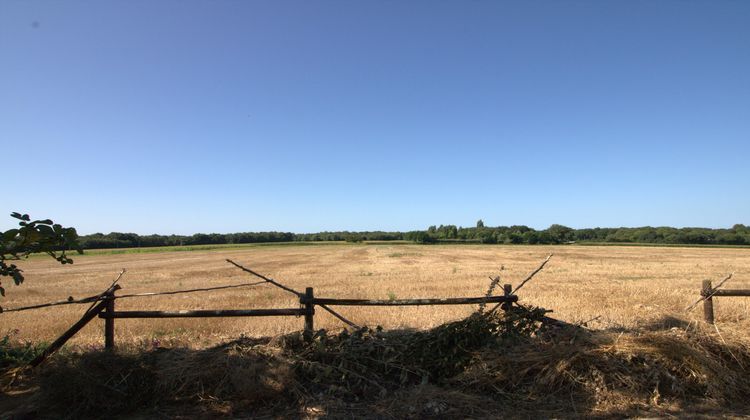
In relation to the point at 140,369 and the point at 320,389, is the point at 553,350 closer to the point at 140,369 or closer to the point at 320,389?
the point at 320,389

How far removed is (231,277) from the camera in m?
25.8

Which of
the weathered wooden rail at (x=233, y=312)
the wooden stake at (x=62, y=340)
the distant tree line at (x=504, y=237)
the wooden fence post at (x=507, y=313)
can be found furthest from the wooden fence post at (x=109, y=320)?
the distant tree line at (x=504, y=237)

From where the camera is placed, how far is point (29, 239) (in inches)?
187

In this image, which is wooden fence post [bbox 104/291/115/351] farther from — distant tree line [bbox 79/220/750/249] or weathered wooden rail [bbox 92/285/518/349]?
distant tree line [bbox 79/220/750/249]

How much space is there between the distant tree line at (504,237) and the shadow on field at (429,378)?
88555 millimetres

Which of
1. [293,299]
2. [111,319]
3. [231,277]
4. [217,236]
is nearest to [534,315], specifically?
[111,319]

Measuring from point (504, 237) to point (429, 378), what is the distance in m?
120

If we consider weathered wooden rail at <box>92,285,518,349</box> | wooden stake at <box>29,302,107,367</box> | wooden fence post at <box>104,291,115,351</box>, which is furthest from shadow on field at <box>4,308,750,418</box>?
wooden fence post at <box>104,291,115,351</box>

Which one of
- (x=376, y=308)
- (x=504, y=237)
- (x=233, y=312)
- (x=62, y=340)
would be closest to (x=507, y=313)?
(x=233, y=312)

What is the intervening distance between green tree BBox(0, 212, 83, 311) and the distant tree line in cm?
8834

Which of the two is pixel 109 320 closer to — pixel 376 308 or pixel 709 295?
pixel 376 308

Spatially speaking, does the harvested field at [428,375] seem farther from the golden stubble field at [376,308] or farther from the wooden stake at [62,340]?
the golden stubble field at [376,308]

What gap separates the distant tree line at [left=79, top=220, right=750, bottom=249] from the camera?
96644mm

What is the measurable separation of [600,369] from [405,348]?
2496 millimetres
